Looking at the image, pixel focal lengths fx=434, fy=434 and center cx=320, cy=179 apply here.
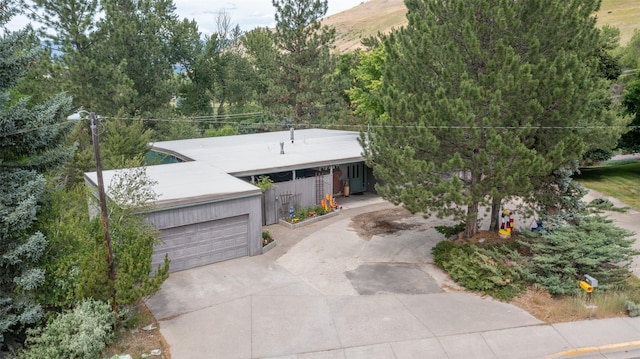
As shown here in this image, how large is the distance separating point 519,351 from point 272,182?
11938mm

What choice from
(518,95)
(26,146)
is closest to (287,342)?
(26,146)

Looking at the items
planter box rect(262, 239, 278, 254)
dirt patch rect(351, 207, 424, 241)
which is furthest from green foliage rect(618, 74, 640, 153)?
planter box rect(262, 239, 278, 254)

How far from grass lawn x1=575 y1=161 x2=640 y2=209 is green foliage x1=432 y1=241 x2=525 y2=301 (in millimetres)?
12219

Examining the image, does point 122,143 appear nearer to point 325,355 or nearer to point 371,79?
point 325,355

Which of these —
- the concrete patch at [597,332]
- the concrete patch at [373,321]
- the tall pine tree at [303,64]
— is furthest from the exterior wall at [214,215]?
the tall pine tree at [303,64]

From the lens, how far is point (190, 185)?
51.3ft

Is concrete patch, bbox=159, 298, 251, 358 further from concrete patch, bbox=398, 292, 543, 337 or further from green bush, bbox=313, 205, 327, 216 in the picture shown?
green bush, bbox=313, 205, 327, 216

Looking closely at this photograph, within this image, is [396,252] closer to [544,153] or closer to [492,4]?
[544,153]

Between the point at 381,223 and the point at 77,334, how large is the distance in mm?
12813

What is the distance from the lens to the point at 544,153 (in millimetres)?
13359

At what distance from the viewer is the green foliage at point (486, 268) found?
12422 millimetres

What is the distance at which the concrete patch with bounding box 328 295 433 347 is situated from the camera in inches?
400

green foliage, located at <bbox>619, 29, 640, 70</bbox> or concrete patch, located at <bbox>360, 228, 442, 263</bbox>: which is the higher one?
green foliage, located at <bbox>619, 29, 640, 70</bbox>

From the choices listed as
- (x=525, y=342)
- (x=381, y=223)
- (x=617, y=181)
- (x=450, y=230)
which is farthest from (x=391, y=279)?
(x=617, y=181)
